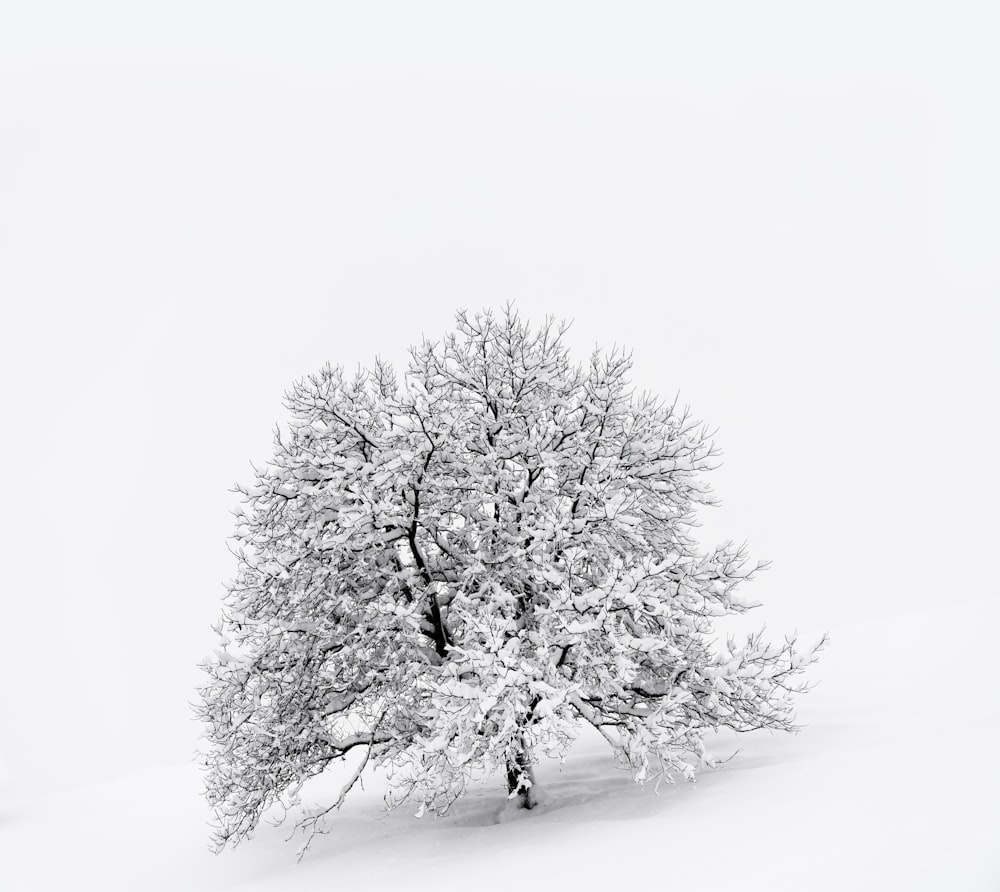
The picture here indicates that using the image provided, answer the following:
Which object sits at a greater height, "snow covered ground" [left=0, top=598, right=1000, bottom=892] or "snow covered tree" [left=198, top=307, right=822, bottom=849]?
"snow covered tree" [left=198, top=307, right=822, bottom=849]

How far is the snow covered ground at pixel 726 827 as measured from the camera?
692 centimetres

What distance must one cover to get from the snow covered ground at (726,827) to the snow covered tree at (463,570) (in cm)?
84

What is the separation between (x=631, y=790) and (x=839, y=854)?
5966mm

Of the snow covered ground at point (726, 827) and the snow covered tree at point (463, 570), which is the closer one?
the snow covered ground at point (726, 827)

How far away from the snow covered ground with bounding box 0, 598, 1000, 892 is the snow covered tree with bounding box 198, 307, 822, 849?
0.84m

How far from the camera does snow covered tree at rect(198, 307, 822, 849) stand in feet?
37.9

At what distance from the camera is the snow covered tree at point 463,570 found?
1156 cm

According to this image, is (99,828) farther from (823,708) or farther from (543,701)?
(823,708)

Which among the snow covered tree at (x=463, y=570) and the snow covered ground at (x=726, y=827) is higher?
the snow covered tree at (x=463, y=570)

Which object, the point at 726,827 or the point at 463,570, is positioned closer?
the point at 726,827

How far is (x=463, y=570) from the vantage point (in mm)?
12281

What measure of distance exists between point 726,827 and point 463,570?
5.13 meters

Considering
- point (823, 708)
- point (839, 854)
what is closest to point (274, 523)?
point (839, 854)

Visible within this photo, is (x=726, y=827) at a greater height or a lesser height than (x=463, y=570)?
lesser
